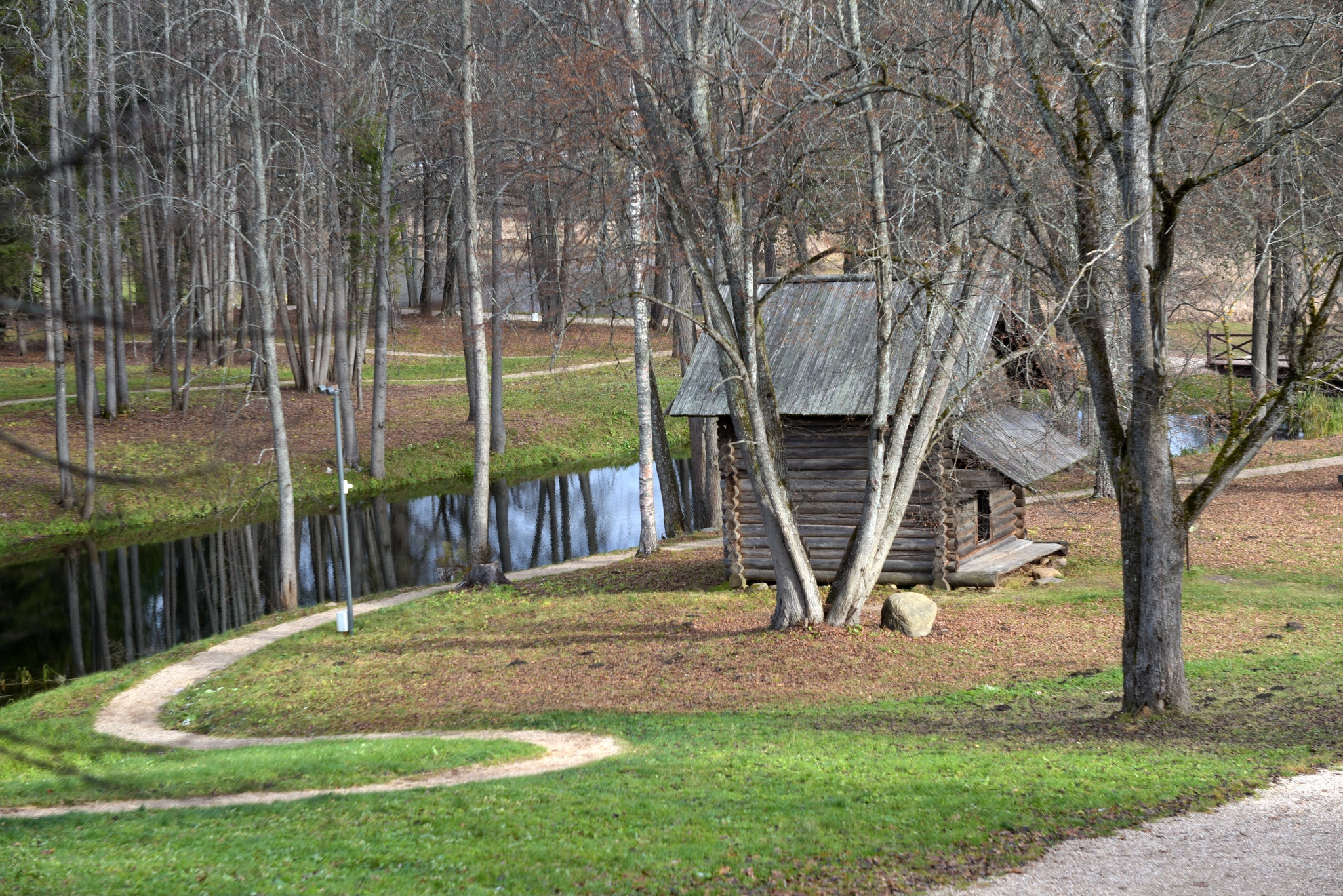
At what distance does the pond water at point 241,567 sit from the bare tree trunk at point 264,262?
1761 mm

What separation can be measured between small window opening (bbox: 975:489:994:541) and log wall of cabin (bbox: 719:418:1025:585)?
0.06m

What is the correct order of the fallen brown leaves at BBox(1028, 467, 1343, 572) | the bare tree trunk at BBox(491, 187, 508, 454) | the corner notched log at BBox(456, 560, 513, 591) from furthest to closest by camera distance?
1. the bare tree trunk at BBox(491, 187, 508, 454)
2. the corner notched log at BBox(456, 560, 513, 591)
3. the fallen brown leaves at BBox(1028, 467, 1343, 572)

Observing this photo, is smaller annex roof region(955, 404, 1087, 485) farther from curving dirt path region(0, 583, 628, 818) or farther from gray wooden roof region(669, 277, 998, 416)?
curving dirt path region(0, 583, 628, 818)

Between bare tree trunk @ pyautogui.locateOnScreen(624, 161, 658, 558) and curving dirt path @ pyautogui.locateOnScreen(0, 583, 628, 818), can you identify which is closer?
curving dirt path @ pyautogui.locateOnScreen(0, 583, 628, 818)

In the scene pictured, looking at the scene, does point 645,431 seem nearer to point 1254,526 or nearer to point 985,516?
point 985,516

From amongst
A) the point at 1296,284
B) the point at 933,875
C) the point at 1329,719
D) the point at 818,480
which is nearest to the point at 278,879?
the point at 933,875

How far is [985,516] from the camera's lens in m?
21.8

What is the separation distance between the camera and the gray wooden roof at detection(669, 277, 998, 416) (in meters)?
19.0

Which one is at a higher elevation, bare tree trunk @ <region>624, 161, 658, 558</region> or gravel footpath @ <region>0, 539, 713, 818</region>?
bare tree trunk @ <region>624, 161, 658, 558</region>

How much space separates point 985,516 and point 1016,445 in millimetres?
3277

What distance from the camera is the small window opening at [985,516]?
68.5 feet

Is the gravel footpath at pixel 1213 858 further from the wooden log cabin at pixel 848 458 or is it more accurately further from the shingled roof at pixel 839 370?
the shingled roof at pixel 839 370

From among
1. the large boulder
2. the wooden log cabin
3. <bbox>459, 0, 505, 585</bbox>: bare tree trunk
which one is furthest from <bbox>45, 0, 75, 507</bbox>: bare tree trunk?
the large boulder

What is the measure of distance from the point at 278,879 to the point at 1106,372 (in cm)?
864
